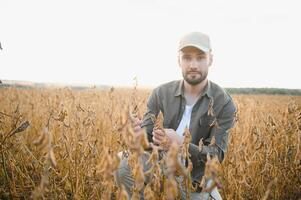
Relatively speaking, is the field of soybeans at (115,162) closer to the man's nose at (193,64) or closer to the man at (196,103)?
the man at (196,103)

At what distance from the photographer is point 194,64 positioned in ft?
7.27

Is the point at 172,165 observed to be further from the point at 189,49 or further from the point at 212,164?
the point at 189,49

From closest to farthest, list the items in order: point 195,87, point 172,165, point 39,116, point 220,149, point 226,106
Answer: point 172,165 < point 220,149 < point 226,106 < point 195,87 < point 39,116

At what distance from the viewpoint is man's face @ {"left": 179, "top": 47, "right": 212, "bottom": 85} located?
7.27 feet

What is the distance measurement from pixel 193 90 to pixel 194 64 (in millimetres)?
236

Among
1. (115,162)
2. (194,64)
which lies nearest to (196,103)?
(194,64)

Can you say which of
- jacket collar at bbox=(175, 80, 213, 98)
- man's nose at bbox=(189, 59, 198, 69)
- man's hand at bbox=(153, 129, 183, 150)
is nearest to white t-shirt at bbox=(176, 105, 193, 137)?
jacket collar at bbox=(175, 80, 213, 98)

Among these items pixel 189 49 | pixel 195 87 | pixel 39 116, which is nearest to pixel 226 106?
pixel 195 87

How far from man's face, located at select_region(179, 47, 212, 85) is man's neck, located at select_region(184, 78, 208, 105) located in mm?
89

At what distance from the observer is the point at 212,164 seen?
28.6 inches

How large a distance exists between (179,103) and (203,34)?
1.80ft

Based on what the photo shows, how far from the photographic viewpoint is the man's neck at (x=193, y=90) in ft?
7.66

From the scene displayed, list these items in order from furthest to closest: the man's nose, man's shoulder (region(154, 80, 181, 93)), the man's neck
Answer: man's shoulder (region(154, 80, 181, 93))
the man's neck
the man's nose

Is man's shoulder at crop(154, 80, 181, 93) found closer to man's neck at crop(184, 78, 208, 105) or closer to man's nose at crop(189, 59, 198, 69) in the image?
man's neck at crop(184, 78, 208, 105)
